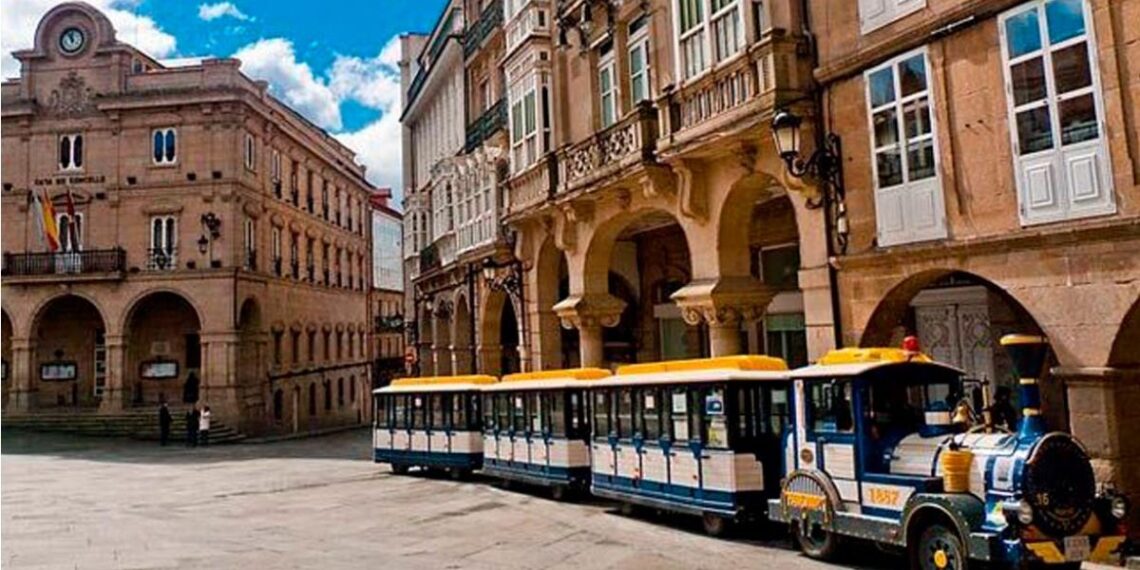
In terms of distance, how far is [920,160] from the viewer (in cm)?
1168

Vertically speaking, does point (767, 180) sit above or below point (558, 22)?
below

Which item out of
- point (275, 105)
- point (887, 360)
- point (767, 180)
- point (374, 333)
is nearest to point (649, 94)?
point (767, 180)

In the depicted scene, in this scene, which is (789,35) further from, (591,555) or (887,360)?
(591,555)

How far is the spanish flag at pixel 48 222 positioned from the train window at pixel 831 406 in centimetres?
3417

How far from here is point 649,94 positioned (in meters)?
17.6

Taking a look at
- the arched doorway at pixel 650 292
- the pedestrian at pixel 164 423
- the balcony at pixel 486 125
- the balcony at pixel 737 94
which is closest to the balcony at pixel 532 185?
the arched doorway at pixel 650 292

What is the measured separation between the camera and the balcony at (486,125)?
24859 mm

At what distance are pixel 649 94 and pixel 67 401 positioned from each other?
3072 cm

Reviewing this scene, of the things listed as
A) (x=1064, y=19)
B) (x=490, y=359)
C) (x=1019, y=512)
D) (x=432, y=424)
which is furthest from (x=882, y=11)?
(x=490, y=359)

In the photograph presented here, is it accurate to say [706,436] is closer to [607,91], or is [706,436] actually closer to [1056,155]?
[1056,155]

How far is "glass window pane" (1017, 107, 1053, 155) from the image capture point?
33.1 feet

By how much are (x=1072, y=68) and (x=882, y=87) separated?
270 cm

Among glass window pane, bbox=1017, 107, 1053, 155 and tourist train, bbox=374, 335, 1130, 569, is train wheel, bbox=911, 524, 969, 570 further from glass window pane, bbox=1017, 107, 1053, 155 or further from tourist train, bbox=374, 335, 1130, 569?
glass window pane, bbox=1017, 107, 1053, 155

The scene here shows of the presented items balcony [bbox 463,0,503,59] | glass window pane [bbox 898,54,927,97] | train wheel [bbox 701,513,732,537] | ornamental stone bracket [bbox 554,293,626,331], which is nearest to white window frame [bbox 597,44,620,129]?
ornamental stone bracket [bbox 554,293,626,331]
